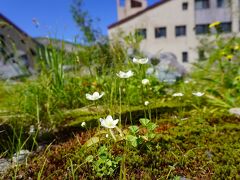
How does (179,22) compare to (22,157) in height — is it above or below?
above

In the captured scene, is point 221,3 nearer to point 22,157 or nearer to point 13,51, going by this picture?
point 13,51

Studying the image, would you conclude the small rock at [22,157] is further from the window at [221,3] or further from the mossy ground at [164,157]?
the window at [221,3]

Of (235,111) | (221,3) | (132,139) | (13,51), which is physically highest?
(221,3)

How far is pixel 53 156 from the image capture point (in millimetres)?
2455

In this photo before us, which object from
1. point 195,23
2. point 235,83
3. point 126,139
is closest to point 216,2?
point 195,23

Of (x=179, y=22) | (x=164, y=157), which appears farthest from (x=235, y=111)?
(x=179, y=22)

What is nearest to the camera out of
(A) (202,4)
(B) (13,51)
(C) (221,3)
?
(B) (13,51)

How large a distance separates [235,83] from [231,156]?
2.22 metres

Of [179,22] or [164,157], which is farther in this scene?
[179,22]

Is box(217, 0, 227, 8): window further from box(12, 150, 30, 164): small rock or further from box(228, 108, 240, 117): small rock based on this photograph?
box(12, 150, 30, 164): small rock

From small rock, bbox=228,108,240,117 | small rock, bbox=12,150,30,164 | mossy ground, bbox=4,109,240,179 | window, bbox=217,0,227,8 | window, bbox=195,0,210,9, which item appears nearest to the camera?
mossy ground, bbox=4,109,240,179

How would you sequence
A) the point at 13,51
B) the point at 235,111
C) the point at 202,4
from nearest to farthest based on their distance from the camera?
the point at 235,111 < the point at 13,51 < the point at 202,4

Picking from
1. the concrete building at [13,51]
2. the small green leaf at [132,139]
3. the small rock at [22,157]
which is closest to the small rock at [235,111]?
the small green leaf at [132,139]

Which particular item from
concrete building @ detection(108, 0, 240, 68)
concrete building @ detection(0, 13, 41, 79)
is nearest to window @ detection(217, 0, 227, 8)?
concrete building @ detection(108, 0, 240, 68)
